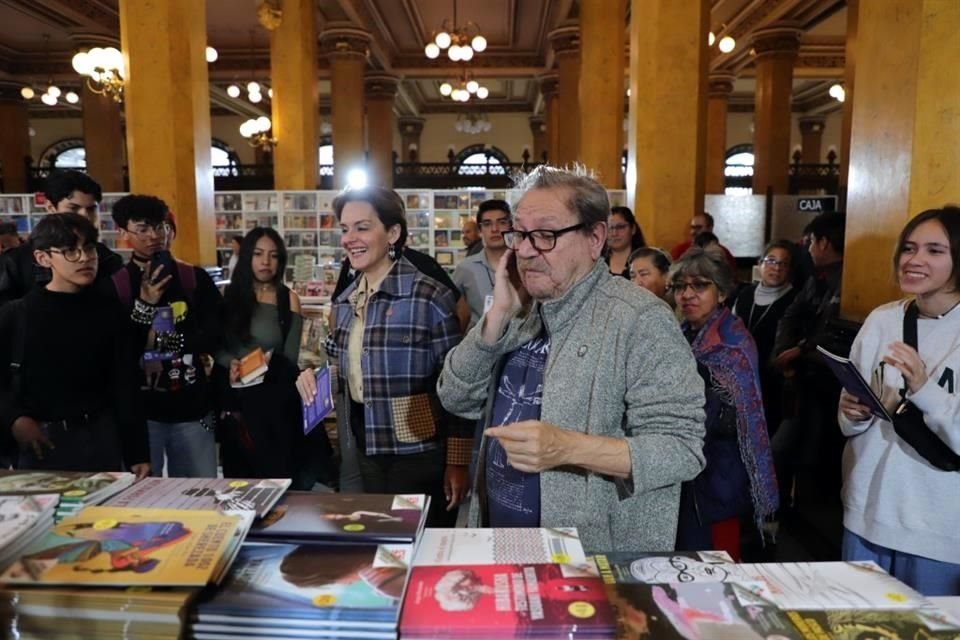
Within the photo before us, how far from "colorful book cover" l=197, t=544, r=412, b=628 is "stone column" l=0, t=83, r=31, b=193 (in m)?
21.0

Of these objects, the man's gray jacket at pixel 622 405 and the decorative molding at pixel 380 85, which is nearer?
the man's gray jacket at pixel 622 405

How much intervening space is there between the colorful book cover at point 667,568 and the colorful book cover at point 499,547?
82mm

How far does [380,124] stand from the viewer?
19.0 m

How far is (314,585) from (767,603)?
2.39 feet

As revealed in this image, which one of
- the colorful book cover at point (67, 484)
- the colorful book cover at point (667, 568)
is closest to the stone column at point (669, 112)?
the colorful book cover at point (667, 568)

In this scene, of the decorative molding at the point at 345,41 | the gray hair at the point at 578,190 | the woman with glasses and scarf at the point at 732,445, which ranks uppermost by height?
the decorative molding at the point at 345,41

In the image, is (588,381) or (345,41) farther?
(345,41)

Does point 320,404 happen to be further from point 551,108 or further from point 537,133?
point 537,133

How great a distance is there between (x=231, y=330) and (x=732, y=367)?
2266mm

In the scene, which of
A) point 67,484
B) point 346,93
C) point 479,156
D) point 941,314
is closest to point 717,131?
point 346,93

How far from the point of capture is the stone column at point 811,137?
80.2 ft

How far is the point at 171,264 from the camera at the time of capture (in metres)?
3.04

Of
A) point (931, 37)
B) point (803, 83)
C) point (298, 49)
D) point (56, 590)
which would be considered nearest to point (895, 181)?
point (931, 37)

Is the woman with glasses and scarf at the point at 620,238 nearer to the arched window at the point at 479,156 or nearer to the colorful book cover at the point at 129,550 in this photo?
the colorful book cover at the point at 129,550
